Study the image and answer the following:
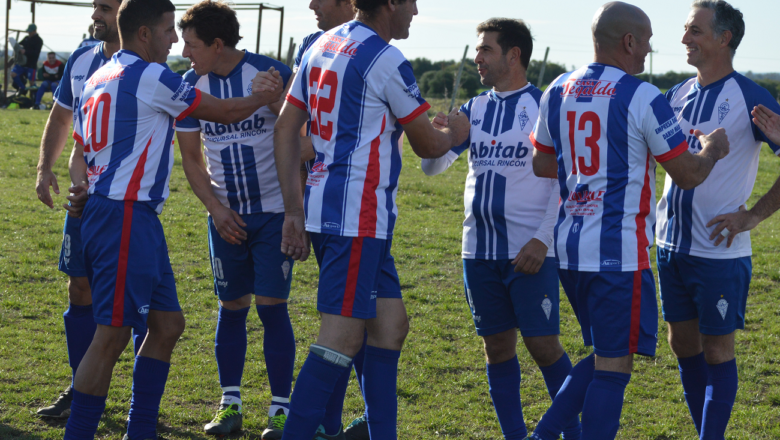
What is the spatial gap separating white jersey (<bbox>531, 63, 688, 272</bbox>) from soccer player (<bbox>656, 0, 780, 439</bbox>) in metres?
0.58

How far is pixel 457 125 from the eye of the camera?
370 centimetres

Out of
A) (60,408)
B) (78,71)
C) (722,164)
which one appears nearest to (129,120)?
(78,71)

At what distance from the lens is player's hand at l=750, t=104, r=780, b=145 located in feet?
11.6

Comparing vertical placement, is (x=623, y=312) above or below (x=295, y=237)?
below

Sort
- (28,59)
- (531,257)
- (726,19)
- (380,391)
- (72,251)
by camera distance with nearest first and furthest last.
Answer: (380,391), (531,257), (726,19), (72,251), (28,59)

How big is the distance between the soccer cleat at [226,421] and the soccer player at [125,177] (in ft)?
2.37

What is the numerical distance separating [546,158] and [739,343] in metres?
3.41

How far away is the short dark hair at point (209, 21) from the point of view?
12.9ft

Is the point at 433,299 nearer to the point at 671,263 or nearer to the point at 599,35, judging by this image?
the point at 671,263

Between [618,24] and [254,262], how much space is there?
2.24 meters

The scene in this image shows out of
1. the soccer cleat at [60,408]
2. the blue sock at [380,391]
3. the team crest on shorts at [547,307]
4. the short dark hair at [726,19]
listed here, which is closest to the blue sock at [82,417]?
the soccer cleat at [60,408]

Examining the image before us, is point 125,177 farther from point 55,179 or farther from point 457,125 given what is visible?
point 457,125

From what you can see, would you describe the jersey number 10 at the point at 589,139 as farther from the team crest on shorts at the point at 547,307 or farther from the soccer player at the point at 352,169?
the team crest on shorts at the point at 547,307

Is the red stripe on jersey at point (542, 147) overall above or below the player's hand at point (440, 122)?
below
